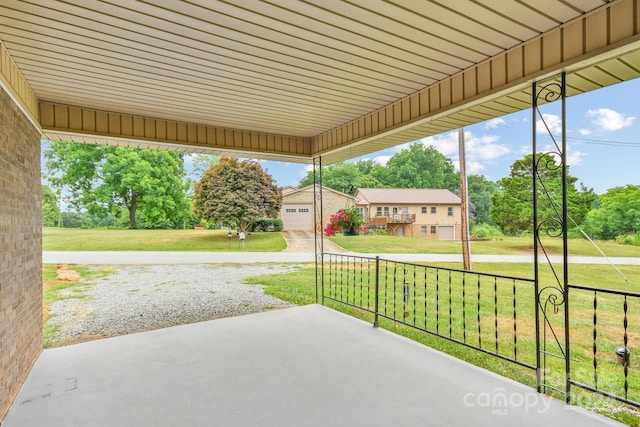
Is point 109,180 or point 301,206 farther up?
point 109,180

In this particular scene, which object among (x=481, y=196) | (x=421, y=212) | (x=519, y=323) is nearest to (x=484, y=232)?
(x=481, y=196)

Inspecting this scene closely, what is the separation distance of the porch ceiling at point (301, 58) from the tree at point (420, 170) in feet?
34.4

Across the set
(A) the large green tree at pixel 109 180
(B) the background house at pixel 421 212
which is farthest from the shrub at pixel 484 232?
(A) the large green tree at pixel 109 180

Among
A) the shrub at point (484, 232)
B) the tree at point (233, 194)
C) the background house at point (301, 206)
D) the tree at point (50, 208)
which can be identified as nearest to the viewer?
the shrub at point (484, 232)

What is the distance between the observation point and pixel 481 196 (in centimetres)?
1127

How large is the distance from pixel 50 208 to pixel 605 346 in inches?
693

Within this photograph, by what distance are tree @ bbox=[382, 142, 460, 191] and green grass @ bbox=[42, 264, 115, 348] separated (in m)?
11.4

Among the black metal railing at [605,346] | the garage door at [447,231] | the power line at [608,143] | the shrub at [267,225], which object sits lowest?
the black metal railing at [605,346]

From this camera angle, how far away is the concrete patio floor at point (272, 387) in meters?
1.81

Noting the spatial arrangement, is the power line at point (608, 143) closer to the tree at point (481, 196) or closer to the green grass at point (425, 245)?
the tree at point (481, 196)

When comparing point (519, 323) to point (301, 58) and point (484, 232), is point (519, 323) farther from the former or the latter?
point (484, 232)

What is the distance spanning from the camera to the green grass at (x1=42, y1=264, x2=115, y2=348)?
4590mm

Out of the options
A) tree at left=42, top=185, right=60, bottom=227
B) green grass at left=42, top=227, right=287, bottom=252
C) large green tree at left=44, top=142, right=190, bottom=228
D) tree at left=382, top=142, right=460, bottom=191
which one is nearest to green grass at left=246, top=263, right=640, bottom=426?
green grass at left=42, top=227, right=287, bottom=252

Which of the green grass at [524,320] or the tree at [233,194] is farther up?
the tree at [233,194]
